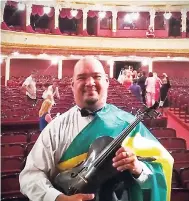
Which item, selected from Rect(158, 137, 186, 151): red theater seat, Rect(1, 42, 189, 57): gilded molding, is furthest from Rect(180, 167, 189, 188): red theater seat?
Rect(1, 42, 189, 57): gilded molding

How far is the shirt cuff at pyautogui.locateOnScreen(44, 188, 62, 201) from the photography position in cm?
100

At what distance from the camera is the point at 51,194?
39.8 inches

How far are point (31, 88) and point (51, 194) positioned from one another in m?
0.65

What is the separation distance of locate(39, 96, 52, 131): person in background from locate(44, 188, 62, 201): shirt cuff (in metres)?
0.37

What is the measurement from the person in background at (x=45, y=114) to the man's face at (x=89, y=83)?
0.28m

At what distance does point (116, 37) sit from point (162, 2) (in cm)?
28

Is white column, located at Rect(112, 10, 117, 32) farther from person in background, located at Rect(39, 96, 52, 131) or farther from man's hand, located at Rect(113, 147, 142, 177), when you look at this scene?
man's hand, located at Rect(113, 147, 142, 177)

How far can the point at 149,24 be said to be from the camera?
1.59 meters

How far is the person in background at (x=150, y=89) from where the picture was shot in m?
1.51

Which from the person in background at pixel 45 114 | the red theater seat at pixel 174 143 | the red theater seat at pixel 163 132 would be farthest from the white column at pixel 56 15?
the red theater seat at pixel 174 143

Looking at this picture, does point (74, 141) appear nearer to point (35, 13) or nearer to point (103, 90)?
point (103, 90)

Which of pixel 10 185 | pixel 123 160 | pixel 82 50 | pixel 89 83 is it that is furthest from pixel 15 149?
pixel 123 160

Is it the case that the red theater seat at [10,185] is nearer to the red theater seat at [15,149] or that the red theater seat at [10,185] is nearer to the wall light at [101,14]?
the red theater seat at [15,149]

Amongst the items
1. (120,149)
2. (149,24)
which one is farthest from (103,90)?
(149,24)
